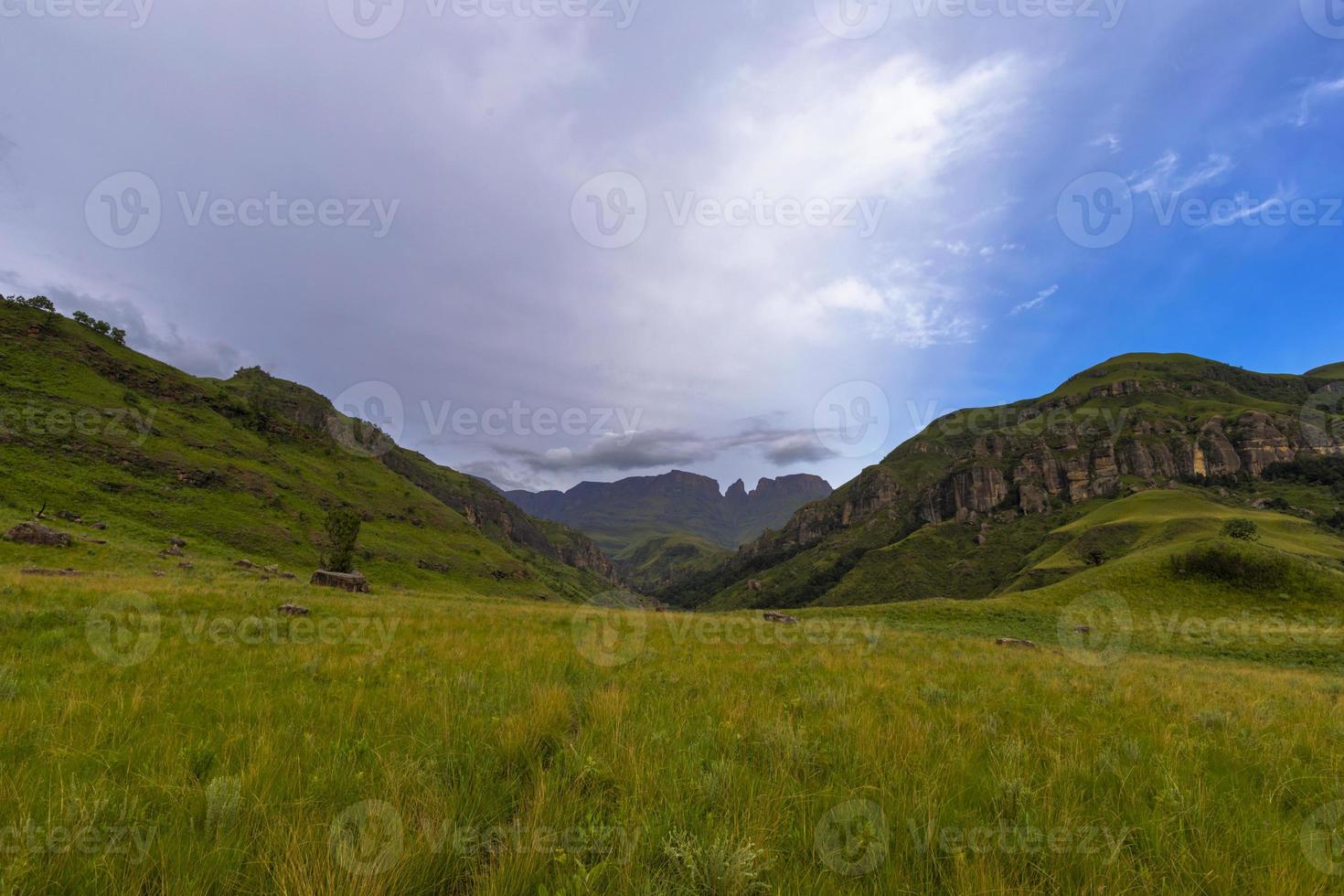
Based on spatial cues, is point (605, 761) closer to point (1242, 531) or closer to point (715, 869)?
point (715, 869)

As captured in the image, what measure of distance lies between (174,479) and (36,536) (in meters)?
50.3

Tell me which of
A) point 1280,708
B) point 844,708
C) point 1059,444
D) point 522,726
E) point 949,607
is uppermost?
point 1059,444

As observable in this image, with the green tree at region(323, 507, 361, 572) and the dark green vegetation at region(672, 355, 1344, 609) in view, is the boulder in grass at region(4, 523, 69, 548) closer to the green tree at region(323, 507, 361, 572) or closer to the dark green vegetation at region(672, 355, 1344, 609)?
the green tree at region(323, 507, 361, 572)

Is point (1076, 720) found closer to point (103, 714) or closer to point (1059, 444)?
point (103, 714)

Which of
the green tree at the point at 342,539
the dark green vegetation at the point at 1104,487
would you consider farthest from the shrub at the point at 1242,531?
the green tree at the point at 342,539

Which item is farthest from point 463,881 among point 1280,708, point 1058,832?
point 1280,708

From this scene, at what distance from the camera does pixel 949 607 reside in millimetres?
36406

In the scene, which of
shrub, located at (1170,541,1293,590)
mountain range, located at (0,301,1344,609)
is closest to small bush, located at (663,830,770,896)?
mountain range, located at (0,301,1344,609)

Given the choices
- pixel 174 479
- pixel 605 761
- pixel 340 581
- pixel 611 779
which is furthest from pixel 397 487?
pixel 611 779

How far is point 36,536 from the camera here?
993 inches

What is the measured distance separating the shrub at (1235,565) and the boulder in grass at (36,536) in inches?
3379

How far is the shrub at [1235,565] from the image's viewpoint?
40188 mm

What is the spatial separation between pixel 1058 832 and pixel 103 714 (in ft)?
22.6

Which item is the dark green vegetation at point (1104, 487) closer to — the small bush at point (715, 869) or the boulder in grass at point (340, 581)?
the boulder in grass at point (340, 581)
